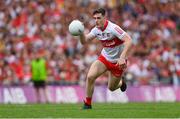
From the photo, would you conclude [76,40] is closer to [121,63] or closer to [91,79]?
[91,79]

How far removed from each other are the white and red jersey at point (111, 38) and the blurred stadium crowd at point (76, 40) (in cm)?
1157

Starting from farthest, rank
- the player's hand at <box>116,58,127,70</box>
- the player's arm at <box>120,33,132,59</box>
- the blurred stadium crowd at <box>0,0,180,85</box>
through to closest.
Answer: the blurred stadium crowd at <box>0,0,180,85</box>
the player's arm at <box>120,33,132,59</box>
the player's hand at <box>116,58,127,70</box>

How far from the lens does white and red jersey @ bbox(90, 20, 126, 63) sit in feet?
56.4

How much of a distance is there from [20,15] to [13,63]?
3383mm

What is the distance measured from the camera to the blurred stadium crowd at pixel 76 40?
97.1ft

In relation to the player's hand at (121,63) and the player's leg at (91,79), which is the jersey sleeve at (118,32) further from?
the player's leg at (91,79)

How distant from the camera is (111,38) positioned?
1736cm

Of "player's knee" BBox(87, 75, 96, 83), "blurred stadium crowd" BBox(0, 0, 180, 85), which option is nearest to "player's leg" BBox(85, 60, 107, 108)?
"player's knee" BBox(87, 75, 96, 83)

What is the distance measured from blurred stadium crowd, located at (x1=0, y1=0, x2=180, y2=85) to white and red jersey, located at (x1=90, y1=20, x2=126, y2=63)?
38.0ft

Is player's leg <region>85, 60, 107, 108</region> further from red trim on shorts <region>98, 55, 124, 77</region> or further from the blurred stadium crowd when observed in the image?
the blurred stadium crowd

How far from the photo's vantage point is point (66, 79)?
29.3 metres

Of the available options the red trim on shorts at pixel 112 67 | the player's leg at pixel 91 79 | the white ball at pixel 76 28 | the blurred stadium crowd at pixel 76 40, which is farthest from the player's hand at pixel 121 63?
the blurred stadium crowd at pixel 76 40

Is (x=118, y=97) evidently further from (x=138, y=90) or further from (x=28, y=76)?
(x=28, y=76)

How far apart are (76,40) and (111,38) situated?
13904mm
